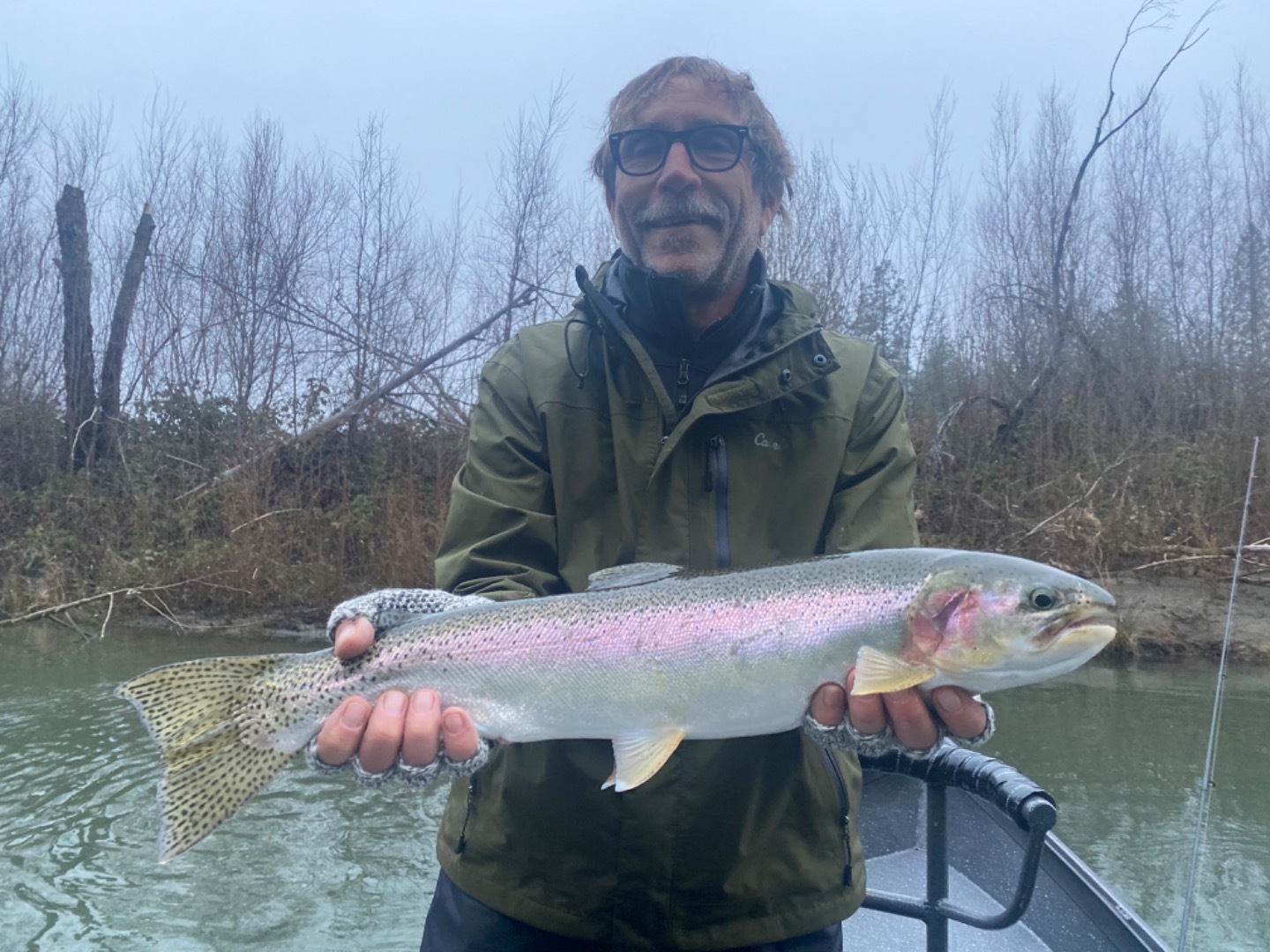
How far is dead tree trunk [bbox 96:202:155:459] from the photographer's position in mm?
15883

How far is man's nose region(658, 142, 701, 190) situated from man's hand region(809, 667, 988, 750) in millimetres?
1324

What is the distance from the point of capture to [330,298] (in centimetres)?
1667

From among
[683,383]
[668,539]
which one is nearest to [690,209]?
[683,383]

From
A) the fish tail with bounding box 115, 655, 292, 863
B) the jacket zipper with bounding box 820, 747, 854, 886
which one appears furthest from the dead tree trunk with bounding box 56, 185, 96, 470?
the jacket zipper with bounding box 820, 747, 854, 886

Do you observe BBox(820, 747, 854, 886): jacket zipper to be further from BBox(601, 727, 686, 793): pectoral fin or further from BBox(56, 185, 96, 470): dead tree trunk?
BBox(56, 185, 96, 470): dead tree trunk

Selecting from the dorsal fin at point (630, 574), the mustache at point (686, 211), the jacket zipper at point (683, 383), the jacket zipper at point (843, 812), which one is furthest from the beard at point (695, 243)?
the jacket zipper at point (843, 812)

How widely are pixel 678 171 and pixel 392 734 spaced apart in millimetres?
1583

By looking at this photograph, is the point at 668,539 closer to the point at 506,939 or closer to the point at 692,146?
the point at 506,939

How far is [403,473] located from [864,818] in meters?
11.6

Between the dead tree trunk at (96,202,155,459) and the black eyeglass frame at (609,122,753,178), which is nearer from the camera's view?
the black eyeglass frame at (609,122,753,178)

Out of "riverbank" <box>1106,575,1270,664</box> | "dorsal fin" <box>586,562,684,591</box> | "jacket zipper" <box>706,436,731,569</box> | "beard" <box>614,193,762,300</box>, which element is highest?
"beard" <box>614,193,762,300</box>

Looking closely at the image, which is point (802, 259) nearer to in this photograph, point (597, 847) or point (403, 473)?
point (403, 473)

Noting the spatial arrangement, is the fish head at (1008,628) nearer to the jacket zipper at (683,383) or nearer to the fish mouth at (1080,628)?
the fish mouth at (1080,628)

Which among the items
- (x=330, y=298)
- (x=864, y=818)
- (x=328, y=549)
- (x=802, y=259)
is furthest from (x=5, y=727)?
(x=802, y=259)
